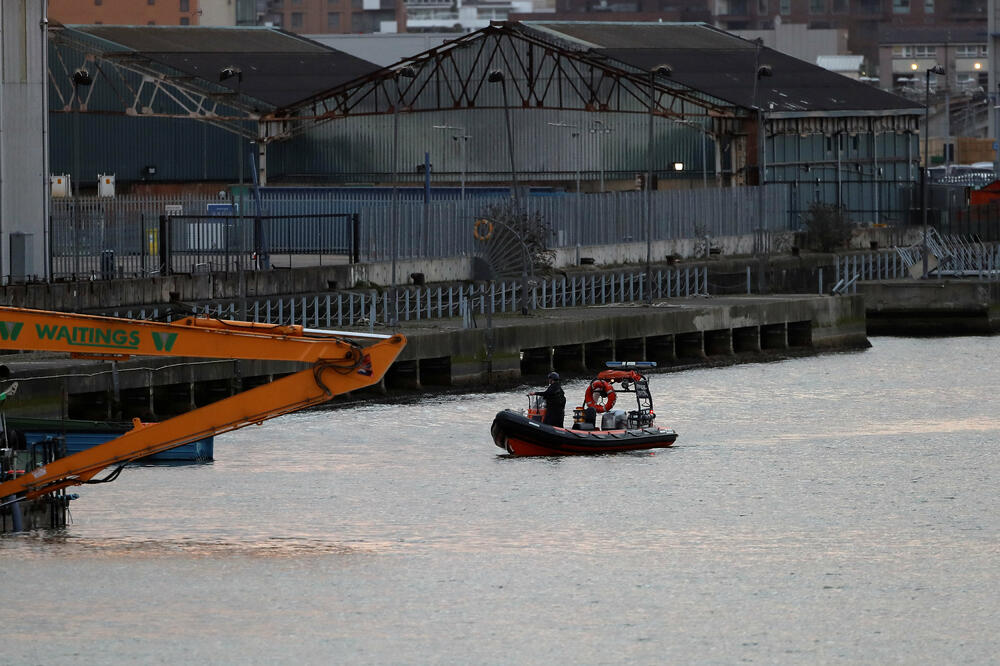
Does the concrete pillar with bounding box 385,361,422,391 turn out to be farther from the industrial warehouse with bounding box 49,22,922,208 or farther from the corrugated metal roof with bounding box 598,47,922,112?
the corrugated metal roof with bounding box 598,47,922,112

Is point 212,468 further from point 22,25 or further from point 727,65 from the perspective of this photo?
point 727,65

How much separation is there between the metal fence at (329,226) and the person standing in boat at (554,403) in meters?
17.2

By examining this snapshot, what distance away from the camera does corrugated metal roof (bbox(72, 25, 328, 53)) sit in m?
116

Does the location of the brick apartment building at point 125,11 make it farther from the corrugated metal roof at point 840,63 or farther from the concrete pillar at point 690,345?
the concrete pillar at point 690,345

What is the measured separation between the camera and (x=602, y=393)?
57219 millimetres

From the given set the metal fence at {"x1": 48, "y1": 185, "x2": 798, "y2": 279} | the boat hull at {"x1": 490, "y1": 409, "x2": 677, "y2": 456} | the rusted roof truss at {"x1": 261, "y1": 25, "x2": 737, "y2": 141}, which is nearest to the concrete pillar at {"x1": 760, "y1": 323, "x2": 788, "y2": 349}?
the metal fence at {"x1": 48, "y1": 185, "x2": 798, "y2": 279}

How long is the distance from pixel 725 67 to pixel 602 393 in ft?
207

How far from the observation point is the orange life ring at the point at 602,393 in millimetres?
56906

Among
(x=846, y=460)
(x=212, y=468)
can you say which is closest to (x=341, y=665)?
(x=212, y=468)

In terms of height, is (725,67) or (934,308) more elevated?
(725,67)

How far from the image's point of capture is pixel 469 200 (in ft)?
289

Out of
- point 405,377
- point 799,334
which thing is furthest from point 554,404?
point 799,334

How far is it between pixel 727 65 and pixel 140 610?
275 ft

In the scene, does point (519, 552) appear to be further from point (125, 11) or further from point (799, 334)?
point (125, 11)
